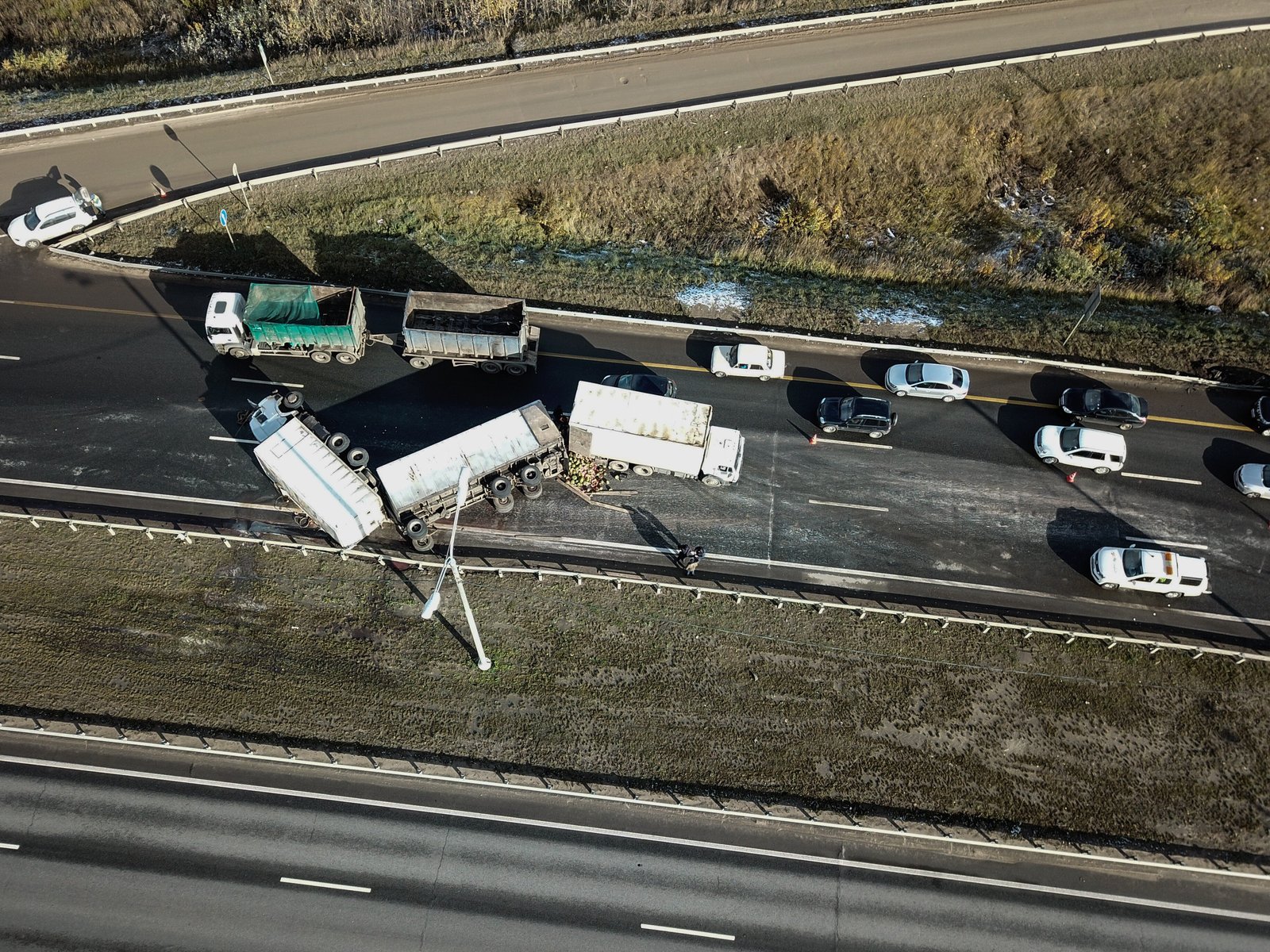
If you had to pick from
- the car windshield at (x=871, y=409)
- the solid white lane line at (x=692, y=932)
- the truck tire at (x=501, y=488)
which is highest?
the car windshield at (x=871, y=409)

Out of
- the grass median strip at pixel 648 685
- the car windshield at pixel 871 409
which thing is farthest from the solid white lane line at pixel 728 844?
the car windshield at pixel 871 409

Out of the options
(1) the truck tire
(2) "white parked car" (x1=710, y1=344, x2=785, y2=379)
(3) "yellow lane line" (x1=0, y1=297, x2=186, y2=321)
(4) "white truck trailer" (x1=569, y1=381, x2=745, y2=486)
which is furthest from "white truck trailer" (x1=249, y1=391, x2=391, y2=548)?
(2) "white parked car" (x1=710, y1=344, x2=785, y2=379)

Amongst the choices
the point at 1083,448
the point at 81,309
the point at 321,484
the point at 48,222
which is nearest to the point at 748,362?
the point at 1083,448

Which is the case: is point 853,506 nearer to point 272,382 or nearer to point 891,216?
point 891,216

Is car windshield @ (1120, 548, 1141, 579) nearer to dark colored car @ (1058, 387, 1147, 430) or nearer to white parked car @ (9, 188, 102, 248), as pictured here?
dark colored car @ (1058, 387, 1147, 430)

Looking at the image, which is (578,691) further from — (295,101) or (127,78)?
(127,78)

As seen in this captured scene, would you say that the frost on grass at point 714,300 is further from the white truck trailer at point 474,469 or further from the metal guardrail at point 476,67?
the metal guardrail at point 476,67

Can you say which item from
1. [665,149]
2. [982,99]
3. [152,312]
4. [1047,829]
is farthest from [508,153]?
[1047,829]
